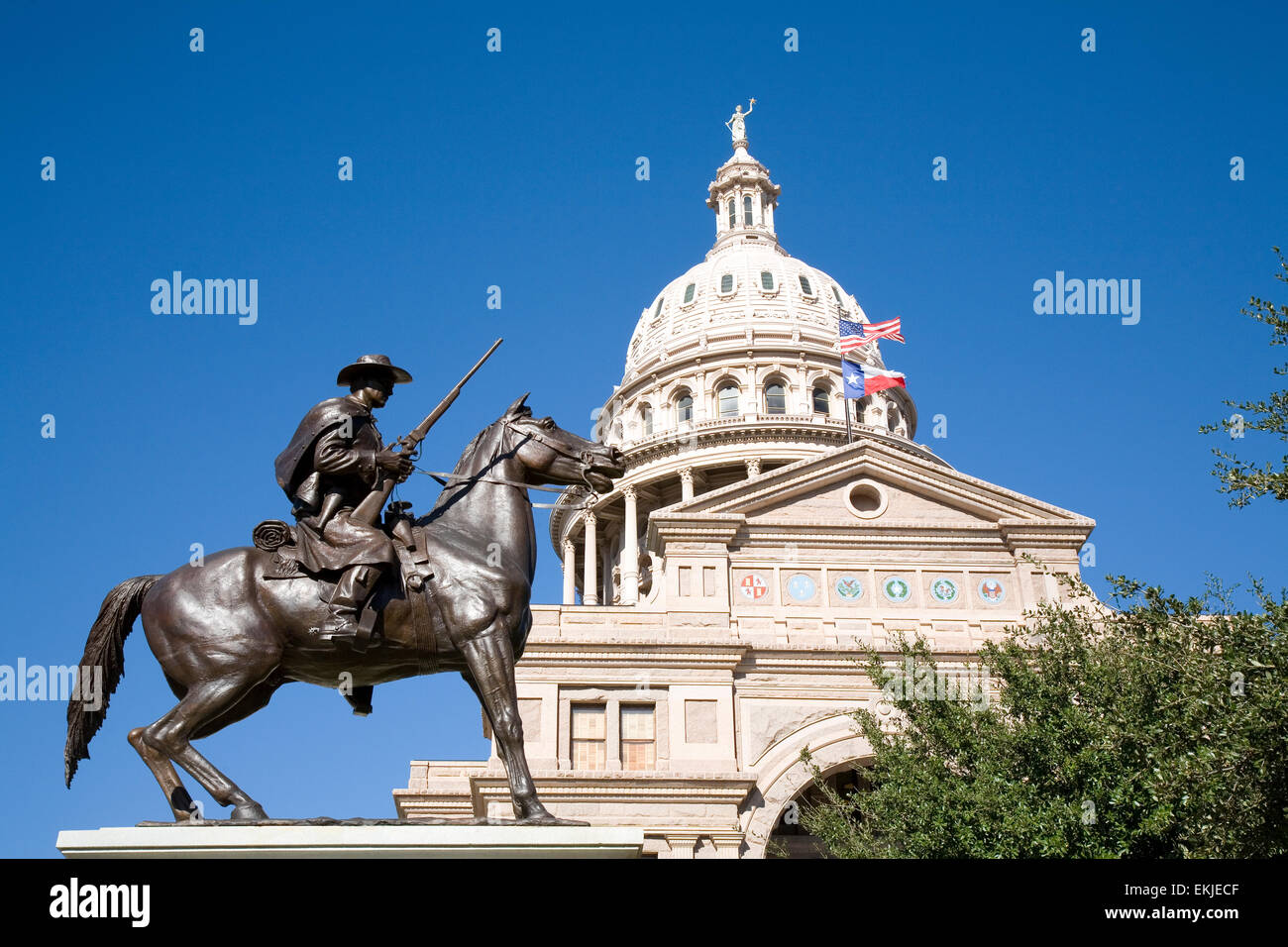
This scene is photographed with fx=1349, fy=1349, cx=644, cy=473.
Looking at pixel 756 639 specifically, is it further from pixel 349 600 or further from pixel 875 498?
pixel 349 600

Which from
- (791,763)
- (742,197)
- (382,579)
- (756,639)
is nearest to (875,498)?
(756,639)

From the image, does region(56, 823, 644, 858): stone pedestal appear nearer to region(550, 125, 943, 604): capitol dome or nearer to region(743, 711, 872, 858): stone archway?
region(743, 711, 872, 858): stone archway

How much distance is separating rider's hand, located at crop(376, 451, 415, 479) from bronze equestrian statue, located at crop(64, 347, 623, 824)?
0.05 feet

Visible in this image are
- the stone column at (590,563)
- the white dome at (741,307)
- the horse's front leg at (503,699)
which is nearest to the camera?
the horse's front leg at (503,699)

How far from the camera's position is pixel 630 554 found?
63.0 meters

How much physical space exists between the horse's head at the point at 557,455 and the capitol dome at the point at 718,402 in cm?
4682

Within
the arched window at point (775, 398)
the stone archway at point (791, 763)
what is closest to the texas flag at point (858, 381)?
the arched window at point (775, 398)

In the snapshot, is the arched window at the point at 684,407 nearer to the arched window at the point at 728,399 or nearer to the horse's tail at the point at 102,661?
the arched window at the point at 728,399

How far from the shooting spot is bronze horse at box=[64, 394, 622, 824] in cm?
1086

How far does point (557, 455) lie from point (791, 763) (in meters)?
24.9

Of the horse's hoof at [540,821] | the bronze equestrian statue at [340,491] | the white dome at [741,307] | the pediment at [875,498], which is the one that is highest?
the white dome at [741,307]

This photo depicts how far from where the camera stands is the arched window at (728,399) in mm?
68250
